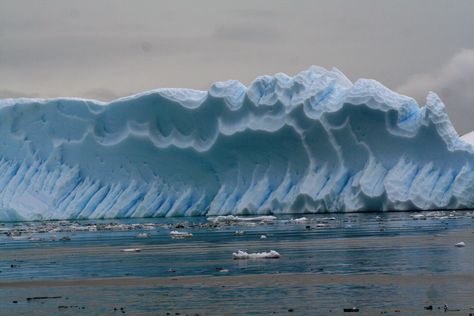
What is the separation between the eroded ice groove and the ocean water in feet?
29.9

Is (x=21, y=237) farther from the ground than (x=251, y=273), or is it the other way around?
(x=251, y=273)

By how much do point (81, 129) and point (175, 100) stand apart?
4.50 m

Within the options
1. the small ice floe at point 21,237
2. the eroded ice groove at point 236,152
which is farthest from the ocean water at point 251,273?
the eroded ice groove at point 236,152

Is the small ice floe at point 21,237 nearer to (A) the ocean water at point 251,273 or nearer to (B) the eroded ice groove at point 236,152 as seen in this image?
(A) the ocean water at point 251,273

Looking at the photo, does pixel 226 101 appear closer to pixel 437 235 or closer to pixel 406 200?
pixel 406 200

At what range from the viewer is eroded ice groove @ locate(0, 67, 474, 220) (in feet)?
120

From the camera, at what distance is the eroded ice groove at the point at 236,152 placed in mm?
36594

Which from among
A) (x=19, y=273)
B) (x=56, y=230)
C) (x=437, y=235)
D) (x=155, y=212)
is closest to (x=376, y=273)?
(x=19, y=273)

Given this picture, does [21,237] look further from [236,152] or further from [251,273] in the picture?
[251,273]

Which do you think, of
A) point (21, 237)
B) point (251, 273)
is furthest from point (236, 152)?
point (251, 273)

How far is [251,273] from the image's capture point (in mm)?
15203

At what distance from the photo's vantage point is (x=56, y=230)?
33.4 metres

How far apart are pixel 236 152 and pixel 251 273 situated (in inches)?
966

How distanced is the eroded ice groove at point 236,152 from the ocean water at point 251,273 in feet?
29.9
